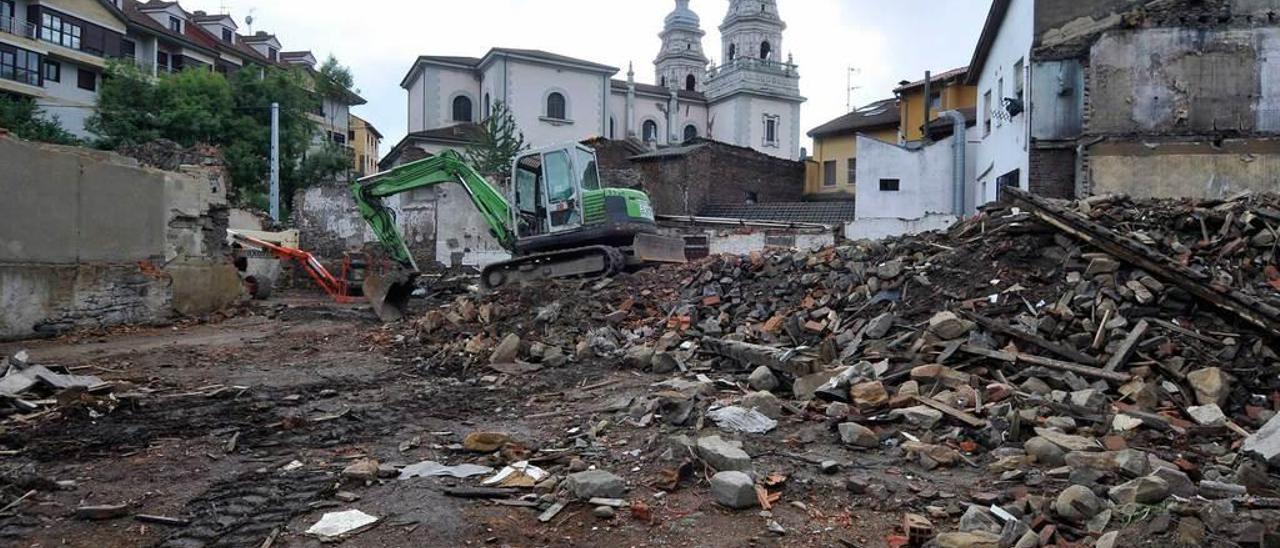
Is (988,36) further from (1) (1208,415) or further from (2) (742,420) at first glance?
(2) (742,420)

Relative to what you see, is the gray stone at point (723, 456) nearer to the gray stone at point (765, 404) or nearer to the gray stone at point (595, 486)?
the gray stone at point (595, 486)

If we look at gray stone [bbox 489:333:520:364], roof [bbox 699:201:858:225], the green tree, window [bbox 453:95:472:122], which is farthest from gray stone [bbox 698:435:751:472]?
window [bbox 453:95:472:122]

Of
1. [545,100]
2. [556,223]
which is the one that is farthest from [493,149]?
[556,223]

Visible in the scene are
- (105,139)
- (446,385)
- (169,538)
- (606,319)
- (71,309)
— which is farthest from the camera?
(105,139)

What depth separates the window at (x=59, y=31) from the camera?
35.9 meters

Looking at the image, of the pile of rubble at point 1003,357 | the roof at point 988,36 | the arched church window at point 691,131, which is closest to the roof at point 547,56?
the arched church window at point 691,131

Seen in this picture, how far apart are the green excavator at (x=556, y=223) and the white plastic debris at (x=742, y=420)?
6721 mm

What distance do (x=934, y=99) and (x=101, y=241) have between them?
28.7 metres

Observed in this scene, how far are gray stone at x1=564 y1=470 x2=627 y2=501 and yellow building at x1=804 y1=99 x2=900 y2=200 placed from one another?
3247 centimetres

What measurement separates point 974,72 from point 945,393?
2114 centimetres

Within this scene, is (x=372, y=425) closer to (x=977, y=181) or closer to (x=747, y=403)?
(x=747, y=403)

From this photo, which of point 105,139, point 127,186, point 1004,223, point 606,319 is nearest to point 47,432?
point 606,319

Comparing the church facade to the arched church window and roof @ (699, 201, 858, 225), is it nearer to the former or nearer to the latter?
the arched church window

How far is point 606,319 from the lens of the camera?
10.4 metres
